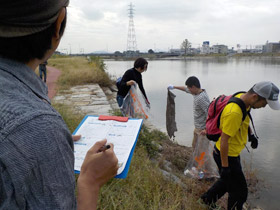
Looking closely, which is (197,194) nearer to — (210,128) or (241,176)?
(241,176)

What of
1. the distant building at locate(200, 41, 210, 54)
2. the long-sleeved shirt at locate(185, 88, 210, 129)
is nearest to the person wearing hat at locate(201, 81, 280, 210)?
the long-sleeved shirt at locate(185, 88, 210, 129)

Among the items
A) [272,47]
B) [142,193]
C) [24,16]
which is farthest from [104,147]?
[272,47]

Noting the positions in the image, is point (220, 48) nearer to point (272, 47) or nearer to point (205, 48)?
point (205, 48)

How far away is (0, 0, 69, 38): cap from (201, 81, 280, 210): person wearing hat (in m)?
2.24

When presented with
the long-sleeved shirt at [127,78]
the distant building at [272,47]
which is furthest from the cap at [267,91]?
the distant building at [272,47]

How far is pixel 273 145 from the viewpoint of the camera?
20.1ft

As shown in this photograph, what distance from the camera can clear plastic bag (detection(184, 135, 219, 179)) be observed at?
3.96m

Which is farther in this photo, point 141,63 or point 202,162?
point 141,63

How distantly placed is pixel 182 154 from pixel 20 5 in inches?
192

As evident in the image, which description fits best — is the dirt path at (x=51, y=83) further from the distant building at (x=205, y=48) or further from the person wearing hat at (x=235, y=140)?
the distant building at (x=205, y=48)

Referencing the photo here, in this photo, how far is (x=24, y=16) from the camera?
1.88ft

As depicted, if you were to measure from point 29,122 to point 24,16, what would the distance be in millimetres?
273

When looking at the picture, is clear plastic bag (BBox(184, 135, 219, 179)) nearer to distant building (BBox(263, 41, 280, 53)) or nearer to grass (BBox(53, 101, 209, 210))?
grass (BBox(53, 101, 209, 210))

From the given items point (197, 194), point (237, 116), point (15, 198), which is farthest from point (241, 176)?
point (15, 198)
